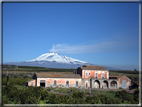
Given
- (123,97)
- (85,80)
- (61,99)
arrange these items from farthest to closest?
(85,80) → (123,97) → (61,99)

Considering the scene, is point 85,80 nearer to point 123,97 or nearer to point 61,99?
point 123,97

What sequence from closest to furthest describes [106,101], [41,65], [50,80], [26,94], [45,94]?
[106,101], [26,94], [45,94], [50,80], [41,65]

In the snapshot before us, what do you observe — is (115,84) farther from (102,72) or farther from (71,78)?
(71,78)

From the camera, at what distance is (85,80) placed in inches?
813

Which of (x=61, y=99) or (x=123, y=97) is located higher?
(x=61, y=99)

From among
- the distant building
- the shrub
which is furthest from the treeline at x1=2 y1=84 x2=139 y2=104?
the distant building

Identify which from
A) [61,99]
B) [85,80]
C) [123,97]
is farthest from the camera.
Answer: [85,80]

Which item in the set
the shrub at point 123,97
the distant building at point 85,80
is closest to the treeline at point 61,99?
the shrub at point 123,97

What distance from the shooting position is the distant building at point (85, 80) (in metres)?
19.5

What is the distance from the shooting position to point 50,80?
19.6m

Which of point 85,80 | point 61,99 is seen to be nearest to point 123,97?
point 61,99

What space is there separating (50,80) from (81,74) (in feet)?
Result: 14.3

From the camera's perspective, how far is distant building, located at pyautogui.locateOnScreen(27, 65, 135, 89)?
64.1 ft

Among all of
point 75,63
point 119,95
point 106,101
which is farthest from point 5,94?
point 75,63
